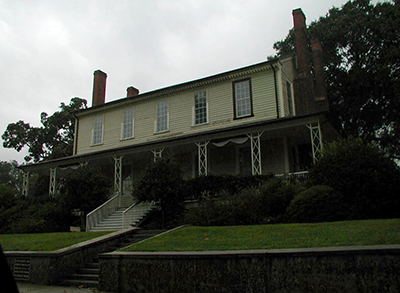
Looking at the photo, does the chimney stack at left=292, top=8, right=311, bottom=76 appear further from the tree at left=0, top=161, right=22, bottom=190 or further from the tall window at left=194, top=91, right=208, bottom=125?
the tree at left=0, top=161, right=22, bottom=190

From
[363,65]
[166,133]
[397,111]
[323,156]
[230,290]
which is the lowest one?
[230,290]

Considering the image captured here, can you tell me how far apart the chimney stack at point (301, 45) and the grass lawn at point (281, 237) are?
15.3 metres

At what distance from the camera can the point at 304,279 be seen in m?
6.61

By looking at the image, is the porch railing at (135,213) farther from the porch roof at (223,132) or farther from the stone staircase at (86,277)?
the stone staircase at (86,277)

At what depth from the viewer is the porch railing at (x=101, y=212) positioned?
55.4ft

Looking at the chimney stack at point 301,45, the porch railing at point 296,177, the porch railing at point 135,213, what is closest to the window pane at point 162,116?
the porch railing at point 135,213

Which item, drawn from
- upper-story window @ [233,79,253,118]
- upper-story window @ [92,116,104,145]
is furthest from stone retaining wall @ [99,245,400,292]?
upper-story window @ [92,116,104,145]

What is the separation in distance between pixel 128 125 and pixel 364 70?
18551 millimetres

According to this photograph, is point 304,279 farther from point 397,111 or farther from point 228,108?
point 397,111

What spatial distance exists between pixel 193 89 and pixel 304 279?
1809 centimetres

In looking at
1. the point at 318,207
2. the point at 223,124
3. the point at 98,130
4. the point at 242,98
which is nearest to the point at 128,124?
the point at 98,130

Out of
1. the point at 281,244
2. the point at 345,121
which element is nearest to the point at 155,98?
the point at 345,121

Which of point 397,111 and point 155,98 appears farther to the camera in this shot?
point 397,111

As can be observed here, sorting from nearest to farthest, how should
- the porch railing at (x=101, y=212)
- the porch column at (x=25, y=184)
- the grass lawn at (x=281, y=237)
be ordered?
the grass lawn at (x=281, y=237) < the porch railing at (x=101, y=212) < the porch column at (x=25, y=184)
